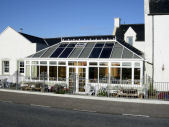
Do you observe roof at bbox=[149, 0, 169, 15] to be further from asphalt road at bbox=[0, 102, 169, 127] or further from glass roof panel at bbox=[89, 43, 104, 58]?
asphalt road at bbox=[0, 102, 169, 127]

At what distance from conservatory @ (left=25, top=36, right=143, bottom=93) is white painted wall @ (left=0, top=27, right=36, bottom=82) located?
12.9 feet

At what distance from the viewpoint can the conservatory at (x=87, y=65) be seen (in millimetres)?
16117

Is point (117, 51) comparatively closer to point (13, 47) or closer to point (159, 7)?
point (159, 7)

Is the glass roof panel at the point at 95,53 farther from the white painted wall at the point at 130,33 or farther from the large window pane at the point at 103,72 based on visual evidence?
the white painted wall at the point at 130,33

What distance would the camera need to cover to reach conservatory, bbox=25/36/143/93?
16.1 m

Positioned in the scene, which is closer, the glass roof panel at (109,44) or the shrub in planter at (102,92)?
the shrub in planter at (102,92)

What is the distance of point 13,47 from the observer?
23.9 metres

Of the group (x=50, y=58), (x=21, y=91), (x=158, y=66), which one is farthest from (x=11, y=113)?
(x=158, y=66)

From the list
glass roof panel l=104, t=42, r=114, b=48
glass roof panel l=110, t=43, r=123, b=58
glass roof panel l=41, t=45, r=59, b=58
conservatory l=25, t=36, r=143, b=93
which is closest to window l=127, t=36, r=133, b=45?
conservatory l=25, t=36, r=143, b=93

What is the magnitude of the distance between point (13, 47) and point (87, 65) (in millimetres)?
11471

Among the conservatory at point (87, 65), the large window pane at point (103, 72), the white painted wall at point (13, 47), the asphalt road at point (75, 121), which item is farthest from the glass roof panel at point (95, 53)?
the asphalt road at point (75, 121)

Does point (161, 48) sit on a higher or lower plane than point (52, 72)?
higher

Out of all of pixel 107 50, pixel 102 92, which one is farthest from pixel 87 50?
pixel 102 92

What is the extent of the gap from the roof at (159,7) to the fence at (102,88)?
847cm
